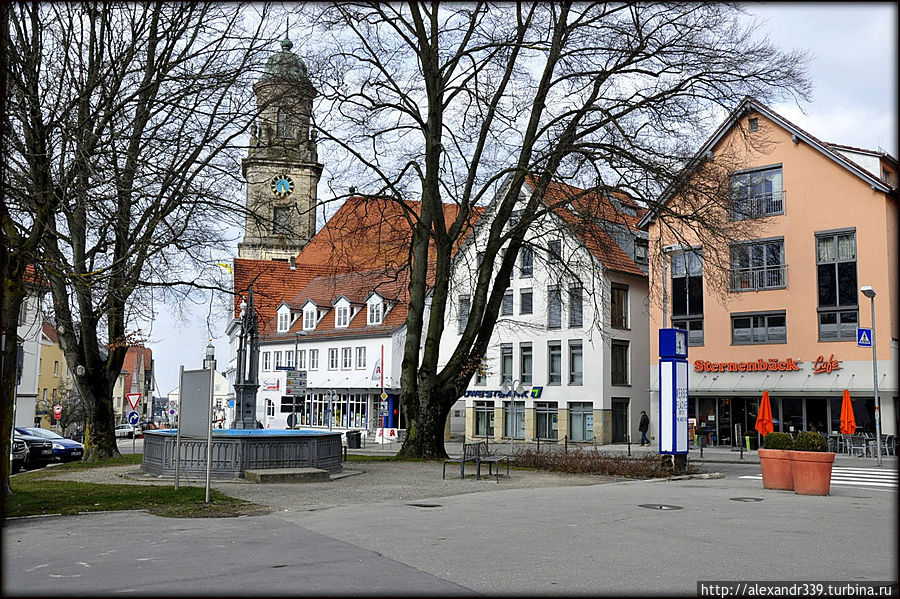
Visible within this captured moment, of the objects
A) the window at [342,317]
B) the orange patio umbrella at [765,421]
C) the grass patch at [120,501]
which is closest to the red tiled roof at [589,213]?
the orange patio umbrella at [765,421]

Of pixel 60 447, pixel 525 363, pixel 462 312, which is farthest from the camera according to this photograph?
pixel 462 312

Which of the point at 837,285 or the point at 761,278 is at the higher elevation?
the point at 761,278

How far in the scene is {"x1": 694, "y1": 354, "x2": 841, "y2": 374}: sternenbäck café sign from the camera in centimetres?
3925

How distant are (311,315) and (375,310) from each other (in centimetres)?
862

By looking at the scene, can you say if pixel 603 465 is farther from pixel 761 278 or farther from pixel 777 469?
pixel 761 278

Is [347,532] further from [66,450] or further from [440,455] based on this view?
[66,450]

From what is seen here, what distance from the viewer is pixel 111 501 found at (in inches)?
640

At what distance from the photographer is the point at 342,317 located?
6638 cm

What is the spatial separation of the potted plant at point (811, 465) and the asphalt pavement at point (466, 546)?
0.50 metres

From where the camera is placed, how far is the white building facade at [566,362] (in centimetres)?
4916

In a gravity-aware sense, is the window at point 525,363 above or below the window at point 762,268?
below

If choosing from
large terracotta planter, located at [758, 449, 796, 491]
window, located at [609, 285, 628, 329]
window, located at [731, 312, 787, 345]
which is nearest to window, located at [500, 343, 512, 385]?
window, located at [609, 285, 628, 329]

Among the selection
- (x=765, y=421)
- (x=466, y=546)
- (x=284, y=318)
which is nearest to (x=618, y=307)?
(x=765, y=421)

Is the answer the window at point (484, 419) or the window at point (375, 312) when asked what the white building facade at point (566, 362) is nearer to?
the window at point (484, 419)
